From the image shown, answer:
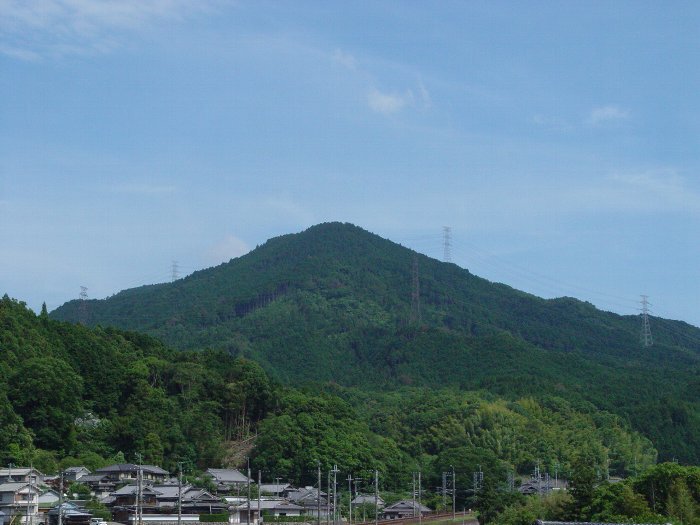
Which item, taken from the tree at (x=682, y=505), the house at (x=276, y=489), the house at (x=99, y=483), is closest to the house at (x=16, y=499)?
the house at (x=99, y=483)

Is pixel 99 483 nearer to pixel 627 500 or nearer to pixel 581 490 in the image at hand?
pixel 581 490

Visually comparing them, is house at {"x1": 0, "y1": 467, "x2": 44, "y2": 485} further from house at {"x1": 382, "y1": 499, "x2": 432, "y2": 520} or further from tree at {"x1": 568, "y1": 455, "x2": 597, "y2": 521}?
tree at {"x1": 568, "y1": 455, "x2": 597, "y2": 521}

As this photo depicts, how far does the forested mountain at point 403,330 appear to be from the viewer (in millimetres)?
107750

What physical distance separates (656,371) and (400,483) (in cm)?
6289

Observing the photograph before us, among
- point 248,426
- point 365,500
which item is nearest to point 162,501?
point 365,500

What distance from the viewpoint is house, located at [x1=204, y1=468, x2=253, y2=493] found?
6288 centimetres

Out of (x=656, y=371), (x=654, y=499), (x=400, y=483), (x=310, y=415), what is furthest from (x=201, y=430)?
(x=656, y=371)

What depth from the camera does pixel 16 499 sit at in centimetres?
5078

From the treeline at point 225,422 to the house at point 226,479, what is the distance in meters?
4.08

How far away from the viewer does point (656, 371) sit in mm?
126125

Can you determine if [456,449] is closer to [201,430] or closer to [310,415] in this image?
[310,415]

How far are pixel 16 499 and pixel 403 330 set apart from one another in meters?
85.4

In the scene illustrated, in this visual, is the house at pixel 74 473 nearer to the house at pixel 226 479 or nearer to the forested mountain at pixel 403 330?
the house at pixel 226 479

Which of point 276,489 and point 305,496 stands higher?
point 276,489
